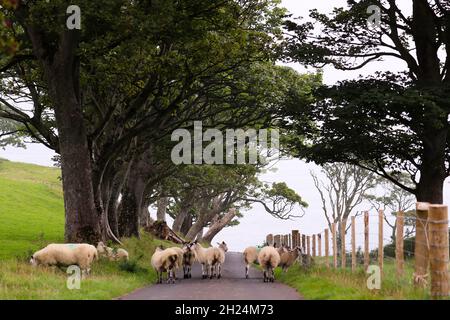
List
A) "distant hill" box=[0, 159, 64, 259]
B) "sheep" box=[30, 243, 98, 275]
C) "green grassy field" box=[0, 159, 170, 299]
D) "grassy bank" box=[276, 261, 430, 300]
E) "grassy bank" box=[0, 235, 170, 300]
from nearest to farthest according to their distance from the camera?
1. "grassy bank" box=[276, 261, 430, 300]
2. "grassy bank" box=[0, 235, 170, 300]
3. "green grassy field" box=[0, 159, 170, 299]
4. "sheep" box=[30, 243, 98, 275]
5. "distant hill" box=[0, 159, 64, 259]

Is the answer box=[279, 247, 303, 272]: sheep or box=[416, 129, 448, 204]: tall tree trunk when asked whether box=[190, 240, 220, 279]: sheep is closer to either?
box=[279, 247, 303, 272]: sheep

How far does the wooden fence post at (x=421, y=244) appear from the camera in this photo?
13.1 meters

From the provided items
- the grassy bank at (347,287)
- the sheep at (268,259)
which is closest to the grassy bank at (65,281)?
the sheep at (268,259)

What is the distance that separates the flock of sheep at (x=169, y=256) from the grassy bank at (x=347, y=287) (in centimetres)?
114

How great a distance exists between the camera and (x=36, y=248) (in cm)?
2858

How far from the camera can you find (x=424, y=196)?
25.9 metres

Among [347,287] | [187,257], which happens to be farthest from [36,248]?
[347,287]

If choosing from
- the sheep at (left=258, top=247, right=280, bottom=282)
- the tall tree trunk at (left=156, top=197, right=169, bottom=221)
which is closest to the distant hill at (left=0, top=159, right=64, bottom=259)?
the sheep at (left=258, top=247, right=280, bottom=282)

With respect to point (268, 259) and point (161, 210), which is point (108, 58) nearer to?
point (268, 259)

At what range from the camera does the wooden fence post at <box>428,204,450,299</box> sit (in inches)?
462

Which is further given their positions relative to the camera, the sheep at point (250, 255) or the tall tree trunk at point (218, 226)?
the tall tree trunk at point (218, 226)

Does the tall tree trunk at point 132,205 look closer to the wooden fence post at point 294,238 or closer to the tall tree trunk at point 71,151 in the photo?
the wooden fence post at point 294,238

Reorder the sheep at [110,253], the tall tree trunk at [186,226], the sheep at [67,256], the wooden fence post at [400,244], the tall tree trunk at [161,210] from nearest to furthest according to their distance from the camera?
the wooden fence post at [400,244] < the sheep at [67,256] < the sheep at [110,253] < the tall tree trunk at [161,210] < the tall tree trunk at [186,226]
